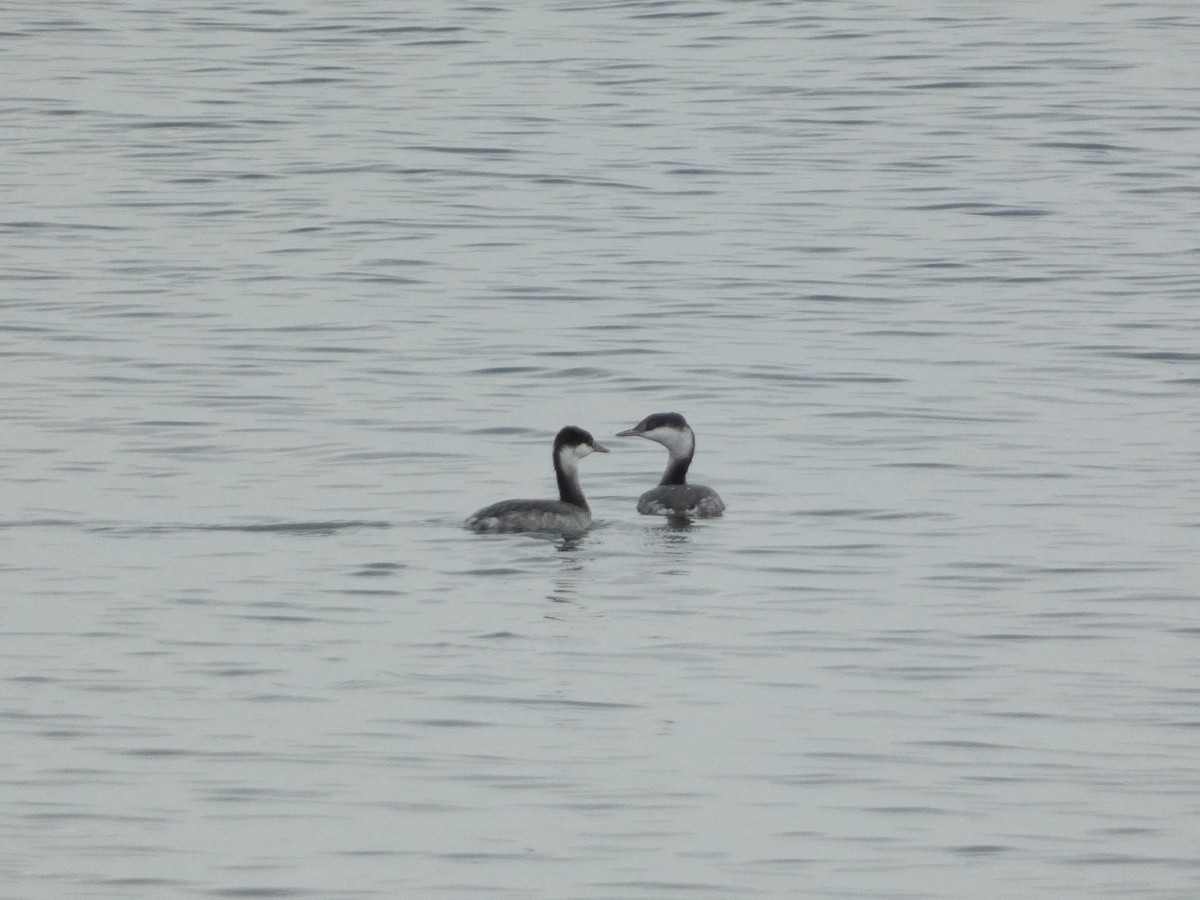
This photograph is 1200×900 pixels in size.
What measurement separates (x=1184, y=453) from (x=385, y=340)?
26.1 ft

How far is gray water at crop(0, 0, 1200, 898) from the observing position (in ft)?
33.1

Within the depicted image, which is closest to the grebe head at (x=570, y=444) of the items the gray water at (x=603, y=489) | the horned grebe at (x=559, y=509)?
the horned grebe at (x=559, y=509)

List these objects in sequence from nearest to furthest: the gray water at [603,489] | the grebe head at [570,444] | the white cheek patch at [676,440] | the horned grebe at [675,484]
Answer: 1. the gray water at [603,489]
2. the horned grebe at [675,484]
3. the grebe head at [570,444]
4. the white cheek patch at [676,440]

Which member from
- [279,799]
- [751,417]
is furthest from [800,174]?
[279,799]

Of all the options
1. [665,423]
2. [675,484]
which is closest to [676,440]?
[665,423]

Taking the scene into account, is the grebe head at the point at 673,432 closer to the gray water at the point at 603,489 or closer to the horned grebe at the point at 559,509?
the gray water at the point at 603,489

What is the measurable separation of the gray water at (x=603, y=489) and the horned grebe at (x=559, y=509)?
0.16 metres

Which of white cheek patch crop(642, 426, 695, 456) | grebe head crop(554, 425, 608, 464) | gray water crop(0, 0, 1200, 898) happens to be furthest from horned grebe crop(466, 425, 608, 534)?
white cheek patch crop(642, 426, 695, 456)

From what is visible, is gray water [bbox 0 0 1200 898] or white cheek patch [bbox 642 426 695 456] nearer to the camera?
gray water [bbox 0 0 1200 898]

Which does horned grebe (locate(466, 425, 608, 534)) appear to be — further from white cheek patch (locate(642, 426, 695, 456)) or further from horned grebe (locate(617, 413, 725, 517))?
white cheek patch (locate(642, 426, 695, 456))

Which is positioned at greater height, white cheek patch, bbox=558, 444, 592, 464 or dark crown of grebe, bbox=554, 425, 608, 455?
dark crown of grebe, bbox=554, 425, 608, 455

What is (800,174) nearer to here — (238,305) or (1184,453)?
(238,305)

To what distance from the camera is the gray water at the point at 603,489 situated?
1008 cm

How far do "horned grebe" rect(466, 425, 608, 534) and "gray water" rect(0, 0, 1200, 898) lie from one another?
0.16 meters
